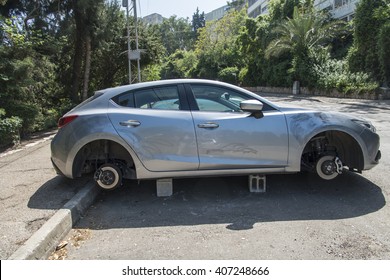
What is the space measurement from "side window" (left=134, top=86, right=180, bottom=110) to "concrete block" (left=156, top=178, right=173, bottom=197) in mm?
970

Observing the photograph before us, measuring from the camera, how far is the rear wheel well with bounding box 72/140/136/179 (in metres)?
4.59

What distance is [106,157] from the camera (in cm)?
465

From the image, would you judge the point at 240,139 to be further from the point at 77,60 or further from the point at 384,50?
the point at 384,50

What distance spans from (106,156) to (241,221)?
197 cm

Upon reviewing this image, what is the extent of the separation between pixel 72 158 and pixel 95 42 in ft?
40.6

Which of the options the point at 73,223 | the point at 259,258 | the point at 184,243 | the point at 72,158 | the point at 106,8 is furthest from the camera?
the point at 106,8

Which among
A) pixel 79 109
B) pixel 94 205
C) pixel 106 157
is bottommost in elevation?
pixel 94 205

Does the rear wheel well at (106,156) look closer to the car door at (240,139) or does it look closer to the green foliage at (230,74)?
the car door at (240,139)

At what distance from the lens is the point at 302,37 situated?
95.6ft

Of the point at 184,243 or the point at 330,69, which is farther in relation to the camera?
the point at 330,69

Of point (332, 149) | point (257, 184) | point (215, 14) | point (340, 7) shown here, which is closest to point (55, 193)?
point (257, 184)

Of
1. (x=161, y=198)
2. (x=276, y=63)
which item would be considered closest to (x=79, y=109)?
(x=161, y=198)

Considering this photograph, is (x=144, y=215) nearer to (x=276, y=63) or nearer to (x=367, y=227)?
(x=367, y=227)

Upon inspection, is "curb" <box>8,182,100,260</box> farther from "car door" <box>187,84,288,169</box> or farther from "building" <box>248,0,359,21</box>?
"building" <box>248,0,359,21</box>
